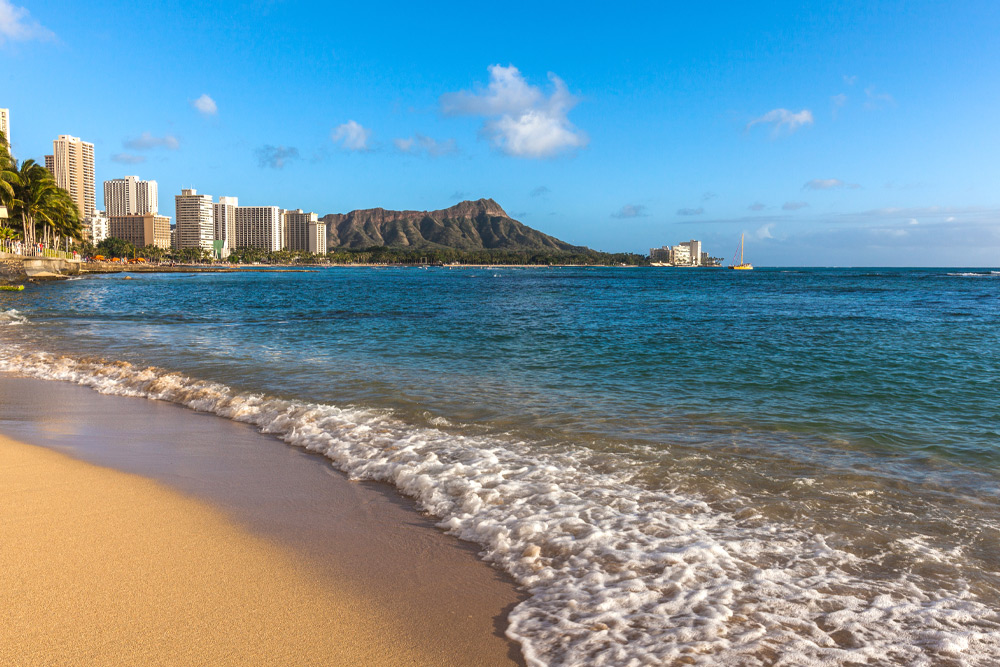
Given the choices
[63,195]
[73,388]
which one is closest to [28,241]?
[63,195]

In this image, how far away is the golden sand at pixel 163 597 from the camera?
276 cm

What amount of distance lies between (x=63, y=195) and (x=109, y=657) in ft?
311

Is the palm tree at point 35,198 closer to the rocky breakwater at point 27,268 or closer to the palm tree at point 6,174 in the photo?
the palm tree at point 6,174

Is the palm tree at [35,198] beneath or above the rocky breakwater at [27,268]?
above

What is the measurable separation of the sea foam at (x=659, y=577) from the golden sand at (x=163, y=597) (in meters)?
0.94

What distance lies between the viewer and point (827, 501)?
496 centimetres

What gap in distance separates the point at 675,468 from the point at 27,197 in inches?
3374

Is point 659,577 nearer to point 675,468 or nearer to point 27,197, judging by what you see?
point 675,468

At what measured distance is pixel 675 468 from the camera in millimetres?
5762

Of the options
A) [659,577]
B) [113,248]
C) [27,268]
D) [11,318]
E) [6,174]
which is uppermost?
[6,174]

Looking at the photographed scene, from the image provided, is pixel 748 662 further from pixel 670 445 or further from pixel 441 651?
pixel 670 445

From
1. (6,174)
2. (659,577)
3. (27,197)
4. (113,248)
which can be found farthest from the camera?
(113,248)

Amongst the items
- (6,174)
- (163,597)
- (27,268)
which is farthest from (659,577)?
(6,174)

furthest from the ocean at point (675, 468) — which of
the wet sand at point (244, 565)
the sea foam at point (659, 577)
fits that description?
the wet sand at point (244, 565)
